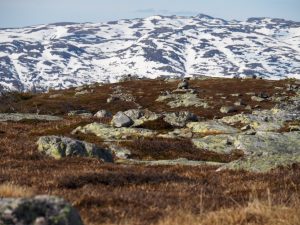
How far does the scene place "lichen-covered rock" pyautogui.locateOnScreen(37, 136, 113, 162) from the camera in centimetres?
2353

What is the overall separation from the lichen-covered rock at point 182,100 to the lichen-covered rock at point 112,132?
52.2 meters

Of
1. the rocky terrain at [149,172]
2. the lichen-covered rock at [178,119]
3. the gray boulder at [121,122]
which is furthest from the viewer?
the lichen-covered rock at [178,119]

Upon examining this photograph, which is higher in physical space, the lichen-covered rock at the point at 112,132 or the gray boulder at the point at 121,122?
the lichen-covered rock at the point at 112,132

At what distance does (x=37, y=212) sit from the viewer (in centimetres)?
813

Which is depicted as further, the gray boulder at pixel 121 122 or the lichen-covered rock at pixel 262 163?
the gray boulder at pixel 121 122

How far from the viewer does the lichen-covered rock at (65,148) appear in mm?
23531

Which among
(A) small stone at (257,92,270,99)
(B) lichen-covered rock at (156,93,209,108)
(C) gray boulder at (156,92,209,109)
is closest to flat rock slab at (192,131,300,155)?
(C) gray boulder at (156,92,209,109)

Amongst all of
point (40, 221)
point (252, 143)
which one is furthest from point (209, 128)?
point (40, 221)

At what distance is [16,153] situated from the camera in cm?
2317

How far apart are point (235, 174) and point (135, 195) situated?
6.96m

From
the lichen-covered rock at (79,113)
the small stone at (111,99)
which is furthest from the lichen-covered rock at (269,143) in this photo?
the small stone at (111,99)

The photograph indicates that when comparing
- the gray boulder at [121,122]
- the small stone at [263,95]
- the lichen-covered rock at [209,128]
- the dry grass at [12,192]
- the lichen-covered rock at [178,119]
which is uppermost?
the dry grass at [12,192]

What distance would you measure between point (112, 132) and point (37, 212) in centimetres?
3001

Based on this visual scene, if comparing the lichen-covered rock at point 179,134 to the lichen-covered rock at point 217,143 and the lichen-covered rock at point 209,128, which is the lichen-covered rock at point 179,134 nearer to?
the lichen-covered rock at point 209,128
